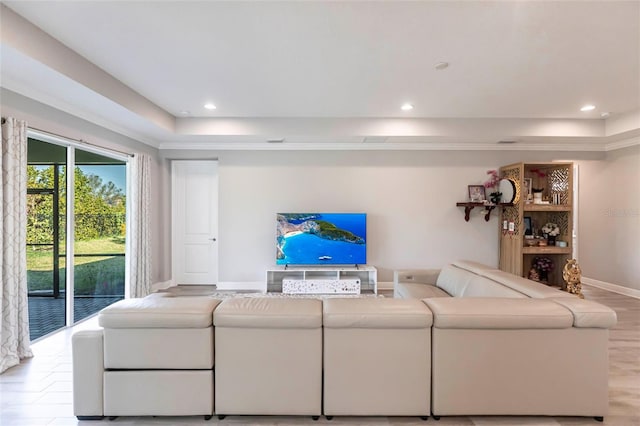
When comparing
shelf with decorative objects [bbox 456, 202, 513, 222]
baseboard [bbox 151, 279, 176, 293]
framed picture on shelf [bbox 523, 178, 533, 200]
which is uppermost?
framed picture on shelf [bbox 523, 178, 533, 200]

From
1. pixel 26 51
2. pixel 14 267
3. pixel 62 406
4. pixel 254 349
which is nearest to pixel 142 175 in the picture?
pixel 14 267

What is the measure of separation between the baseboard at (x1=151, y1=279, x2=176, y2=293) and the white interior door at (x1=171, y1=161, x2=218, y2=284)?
0.09m

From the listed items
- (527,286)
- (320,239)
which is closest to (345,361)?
(527,286)

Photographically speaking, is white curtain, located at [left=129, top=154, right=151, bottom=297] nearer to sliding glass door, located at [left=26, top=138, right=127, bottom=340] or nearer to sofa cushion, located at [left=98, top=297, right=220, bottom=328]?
sliding glass door, located at [left=26, top=138, right=127, bottom=340]

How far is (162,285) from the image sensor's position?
5.09 m

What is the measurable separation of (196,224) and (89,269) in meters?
1.70

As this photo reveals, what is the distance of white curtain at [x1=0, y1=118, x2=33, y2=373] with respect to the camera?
2.52 m

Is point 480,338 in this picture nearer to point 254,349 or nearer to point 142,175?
point 254,349

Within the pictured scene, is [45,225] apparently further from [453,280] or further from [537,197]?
[537,197]

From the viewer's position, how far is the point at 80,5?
77.9 inches

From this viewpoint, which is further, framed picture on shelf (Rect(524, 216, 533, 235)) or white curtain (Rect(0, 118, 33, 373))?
framed picture on shelf (Rect(524, 216, 533, 235))

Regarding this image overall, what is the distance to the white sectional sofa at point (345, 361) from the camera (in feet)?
5.77

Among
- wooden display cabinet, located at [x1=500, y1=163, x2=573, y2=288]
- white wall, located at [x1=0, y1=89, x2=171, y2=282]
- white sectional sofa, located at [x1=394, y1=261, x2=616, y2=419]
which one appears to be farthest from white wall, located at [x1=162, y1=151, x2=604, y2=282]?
white sectional sofa, located at [x1=394, y1=261, x2=616, y2=419]

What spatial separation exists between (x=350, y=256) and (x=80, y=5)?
162 inches
